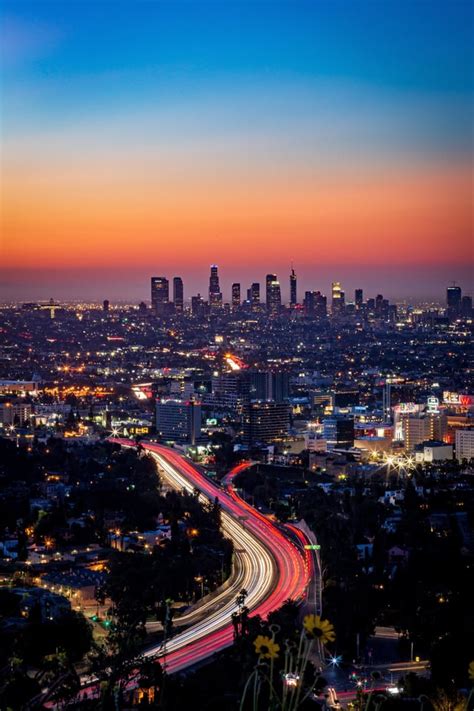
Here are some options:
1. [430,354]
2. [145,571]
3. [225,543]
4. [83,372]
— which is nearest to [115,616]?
[145,571]

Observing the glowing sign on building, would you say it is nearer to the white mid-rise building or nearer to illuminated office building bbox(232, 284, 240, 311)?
the white mid-rise building

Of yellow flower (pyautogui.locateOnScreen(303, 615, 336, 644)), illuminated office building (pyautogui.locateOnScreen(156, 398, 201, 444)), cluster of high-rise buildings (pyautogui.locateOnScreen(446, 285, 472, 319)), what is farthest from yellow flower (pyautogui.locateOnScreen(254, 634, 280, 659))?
cluster of high-rise buildings (pyautogui.locateOnScreen(446, 285, 472, 319))

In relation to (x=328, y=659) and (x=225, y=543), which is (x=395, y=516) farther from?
(x=328, y=659)

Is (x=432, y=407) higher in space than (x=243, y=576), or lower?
higher

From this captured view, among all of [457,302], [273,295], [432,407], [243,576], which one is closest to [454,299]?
[457,302]

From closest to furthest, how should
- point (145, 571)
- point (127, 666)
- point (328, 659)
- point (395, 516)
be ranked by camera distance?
point (127, 666) → point (328, 659) → point (145, 571) → point (395, 516)

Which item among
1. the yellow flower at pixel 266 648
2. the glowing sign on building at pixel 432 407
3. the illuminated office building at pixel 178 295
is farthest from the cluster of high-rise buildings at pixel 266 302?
the yellow flower at pixel 266 648

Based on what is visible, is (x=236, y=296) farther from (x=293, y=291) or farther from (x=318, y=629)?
(x=318, y=629)

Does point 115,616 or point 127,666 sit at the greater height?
point 127,666
